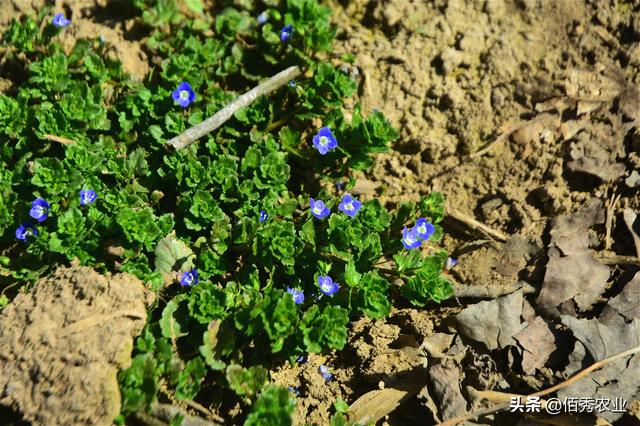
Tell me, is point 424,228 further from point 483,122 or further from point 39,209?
point 39,209

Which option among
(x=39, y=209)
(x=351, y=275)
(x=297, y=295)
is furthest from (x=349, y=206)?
(x=39, y=209)

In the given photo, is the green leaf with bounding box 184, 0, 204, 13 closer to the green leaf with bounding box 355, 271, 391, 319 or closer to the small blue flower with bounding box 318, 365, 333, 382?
the green leaf with bounding box 355, 271, 391, 319

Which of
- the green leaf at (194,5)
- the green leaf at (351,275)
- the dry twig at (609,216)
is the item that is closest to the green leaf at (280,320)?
the green leaf at (351,275)

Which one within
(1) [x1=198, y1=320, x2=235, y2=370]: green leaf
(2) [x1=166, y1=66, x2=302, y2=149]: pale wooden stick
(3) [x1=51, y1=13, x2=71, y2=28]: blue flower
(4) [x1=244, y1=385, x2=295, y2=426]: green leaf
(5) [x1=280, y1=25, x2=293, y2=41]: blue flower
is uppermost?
(3) [x1=51, y1=13, x2=71, y2=28]: blue flower

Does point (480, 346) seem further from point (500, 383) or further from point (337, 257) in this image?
point (337, 257)

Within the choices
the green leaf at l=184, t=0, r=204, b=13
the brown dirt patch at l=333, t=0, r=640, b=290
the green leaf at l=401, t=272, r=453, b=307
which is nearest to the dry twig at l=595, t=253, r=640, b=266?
the brown dirt patch at l=333, t=0, r=640, b=290

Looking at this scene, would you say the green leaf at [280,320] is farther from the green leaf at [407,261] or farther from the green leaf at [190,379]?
the green leaf at [407,261]

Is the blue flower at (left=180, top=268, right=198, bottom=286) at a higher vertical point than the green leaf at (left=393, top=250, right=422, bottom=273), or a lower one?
lower
